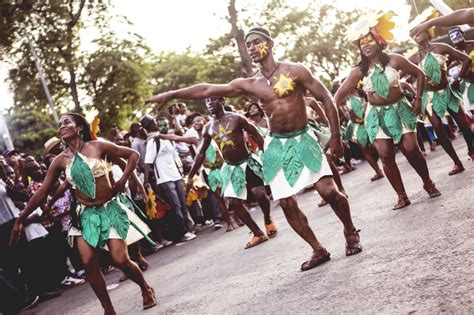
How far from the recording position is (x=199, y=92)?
4.75 meters

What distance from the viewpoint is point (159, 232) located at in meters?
10.7

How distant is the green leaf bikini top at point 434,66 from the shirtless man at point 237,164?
268 cm

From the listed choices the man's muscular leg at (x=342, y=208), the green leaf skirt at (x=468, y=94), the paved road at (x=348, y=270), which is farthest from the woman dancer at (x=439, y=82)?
the man's muscular leg at (x=342, y=208)

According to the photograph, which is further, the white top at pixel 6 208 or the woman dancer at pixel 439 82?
the white top at pixel 6 208

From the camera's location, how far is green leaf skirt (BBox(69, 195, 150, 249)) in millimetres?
5035

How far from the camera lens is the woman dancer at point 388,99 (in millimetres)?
6242

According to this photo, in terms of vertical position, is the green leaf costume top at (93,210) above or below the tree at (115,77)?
below

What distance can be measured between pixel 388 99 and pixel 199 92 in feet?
8.74

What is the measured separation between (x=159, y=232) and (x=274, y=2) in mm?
19639

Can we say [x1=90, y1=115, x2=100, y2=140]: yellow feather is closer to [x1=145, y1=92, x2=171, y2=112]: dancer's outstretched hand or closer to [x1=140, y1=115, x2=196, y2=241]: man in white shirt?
[x1=145, y1=92, x2=171, y2=112]: dancer's outstretched hand

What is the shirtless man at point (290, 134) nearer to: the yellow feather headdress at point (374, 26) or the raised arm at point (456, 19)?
the raised arm at point (456, 19)

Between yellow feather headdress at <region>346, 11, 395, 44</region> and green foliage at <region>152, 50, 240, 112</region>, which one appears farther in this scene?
green foliage at <region>152, 50, 240, 112</region>

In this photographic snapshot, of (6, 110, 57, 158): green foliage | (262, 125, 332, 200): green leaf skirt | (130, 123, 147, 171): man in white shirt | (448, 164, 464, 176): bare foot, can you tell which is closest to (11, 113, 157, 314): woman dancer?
(262, 125, 332, 200): green leaf skirt

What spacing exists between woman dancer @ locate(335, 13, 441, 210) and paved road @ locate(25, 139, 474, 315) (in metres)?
0.43
